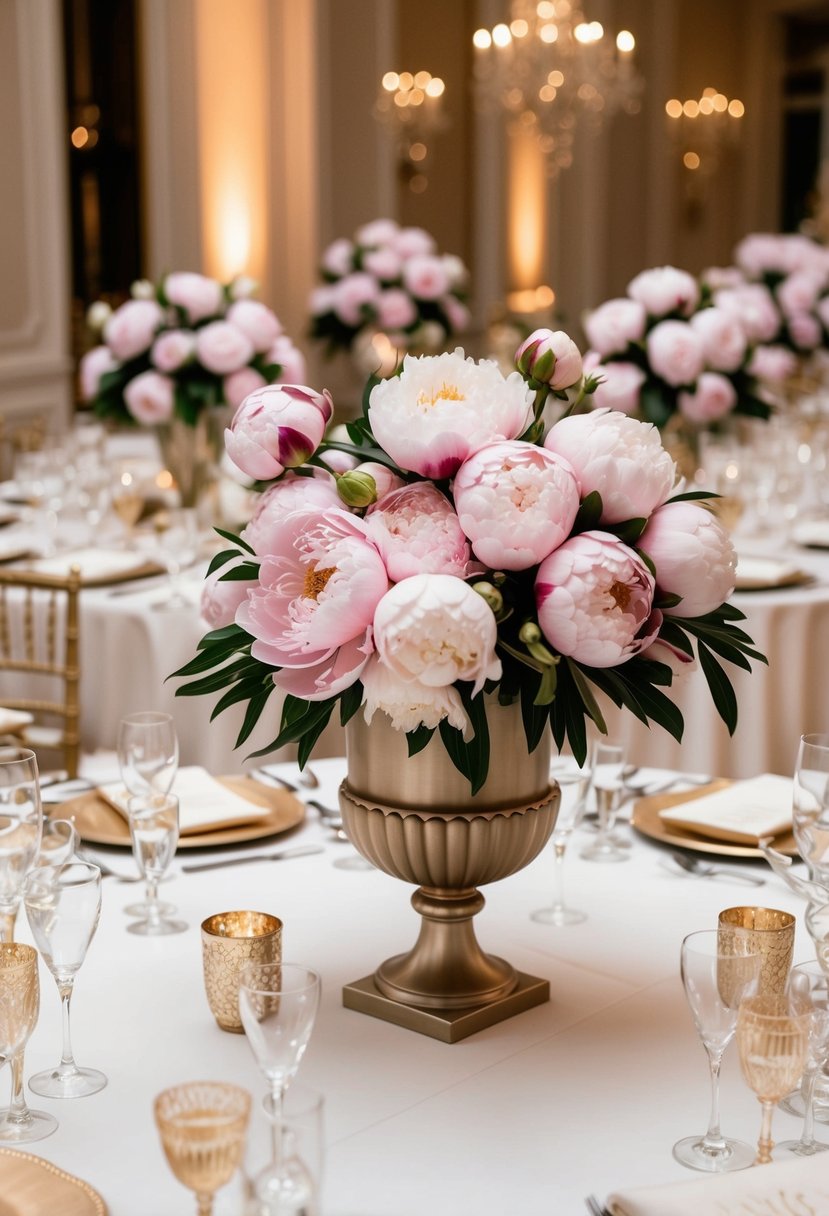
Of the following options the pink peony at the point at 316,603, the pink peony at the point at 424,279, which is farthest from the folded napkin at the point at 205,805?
the pink peony at the point at 424,279

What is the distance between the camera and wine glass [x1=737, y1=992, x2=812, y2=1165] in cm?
115

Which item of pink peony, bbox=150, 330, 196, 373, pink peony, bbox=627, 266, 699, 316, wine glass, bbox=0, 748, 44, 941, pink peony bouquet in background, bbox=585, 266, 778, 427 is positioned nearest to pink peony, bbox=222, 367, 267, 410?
pink peony, bbox=150, 330, 196, 373

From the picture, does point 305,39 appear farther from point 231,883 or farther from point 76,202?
point 231,883

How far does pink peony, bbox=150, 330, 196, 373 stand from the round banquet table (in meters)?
2.27

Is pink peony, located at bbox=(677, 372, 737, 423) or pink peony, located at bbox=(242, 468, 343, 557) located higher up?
pink peony, located at bbox=(242, 468, 343, 557)

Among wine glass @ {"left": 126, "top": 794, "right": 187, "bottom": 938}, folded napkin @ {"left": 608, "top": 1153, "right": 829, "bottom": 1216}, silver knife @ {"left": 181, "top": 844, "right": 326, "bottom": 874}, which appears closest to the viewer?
folded napkin @ {"left": 608, "top": 1153, "right": 829, "bottom": 1216}

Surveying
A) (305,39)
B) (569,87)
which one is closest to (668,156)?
(305,39)

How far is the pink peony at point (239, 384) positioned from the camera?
13.0 feet

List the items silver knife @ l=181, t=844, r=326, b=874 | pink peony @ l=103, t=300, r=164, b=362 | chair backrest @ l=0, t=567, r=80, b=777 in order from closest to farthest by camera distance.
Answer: silver knife @ l=181, t=844, r=326, b=874 < chair backrest @ l=0, t=567, r=80, b=777 < pink peony @ l=103, t=300, r=164, b=362

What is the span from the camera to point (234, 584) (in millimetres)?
1478

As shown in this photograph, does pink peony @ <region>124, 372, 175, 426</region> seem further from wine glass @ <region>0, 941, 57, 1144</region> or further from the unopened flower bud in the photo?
wine glass @ <region>0, 941, 57, 1144</region>

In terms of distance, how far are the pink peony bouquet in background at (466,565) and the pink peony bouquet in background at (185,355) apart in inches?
99.6

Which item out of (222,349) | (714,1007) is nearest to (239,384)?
(222,349)

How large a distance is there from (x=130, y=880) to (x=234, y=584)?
53cm
